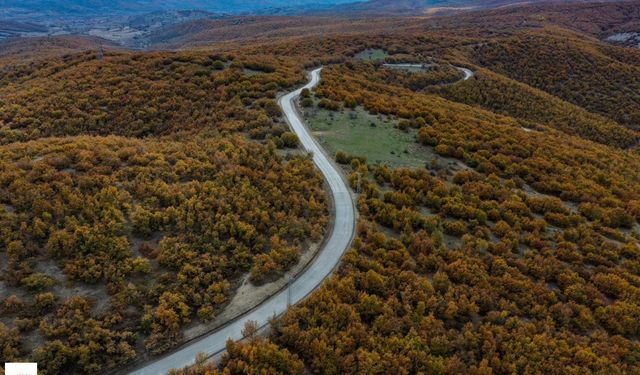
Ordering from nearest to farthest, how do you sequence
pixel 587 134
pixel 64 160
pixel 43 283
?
pixel 43 283, pixel 64 160, pixel 587 134

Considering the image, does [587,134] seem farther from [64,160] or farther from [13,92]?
[13,92]

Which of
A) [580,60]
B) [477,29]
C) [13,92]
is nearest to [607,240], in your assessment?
[13,92]

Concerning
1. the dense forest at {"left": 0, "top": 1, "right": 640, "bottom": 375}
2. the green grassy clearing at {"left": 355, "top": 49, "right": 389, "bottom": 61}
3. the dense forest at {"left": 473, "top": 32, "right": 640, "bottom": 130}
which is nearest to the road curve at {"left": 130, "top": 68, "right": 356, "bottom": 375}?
the dense forest at {"left": 0, "top": 1, "right": 640, "bottom": 375}

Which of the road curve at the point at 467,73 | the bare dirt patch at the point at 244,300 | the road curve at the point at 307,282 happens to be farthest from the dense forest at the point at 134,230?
the road curve at the point at 467,73

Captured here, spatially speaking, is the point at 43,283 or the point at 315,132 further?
the point at 315,132

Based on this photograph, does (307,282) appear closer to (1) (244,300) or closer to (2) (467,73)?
(1) (244,300)

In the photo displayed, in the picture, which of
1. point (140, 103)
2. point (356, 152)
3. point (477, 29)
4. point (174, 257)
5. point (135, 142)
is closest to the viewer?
point (174, 257)

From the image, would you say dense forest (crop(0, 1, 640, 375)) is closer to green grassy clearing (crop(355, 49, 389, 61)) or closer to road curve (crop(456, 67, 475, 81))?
road curve (crop(456, 67, 475, 81))
